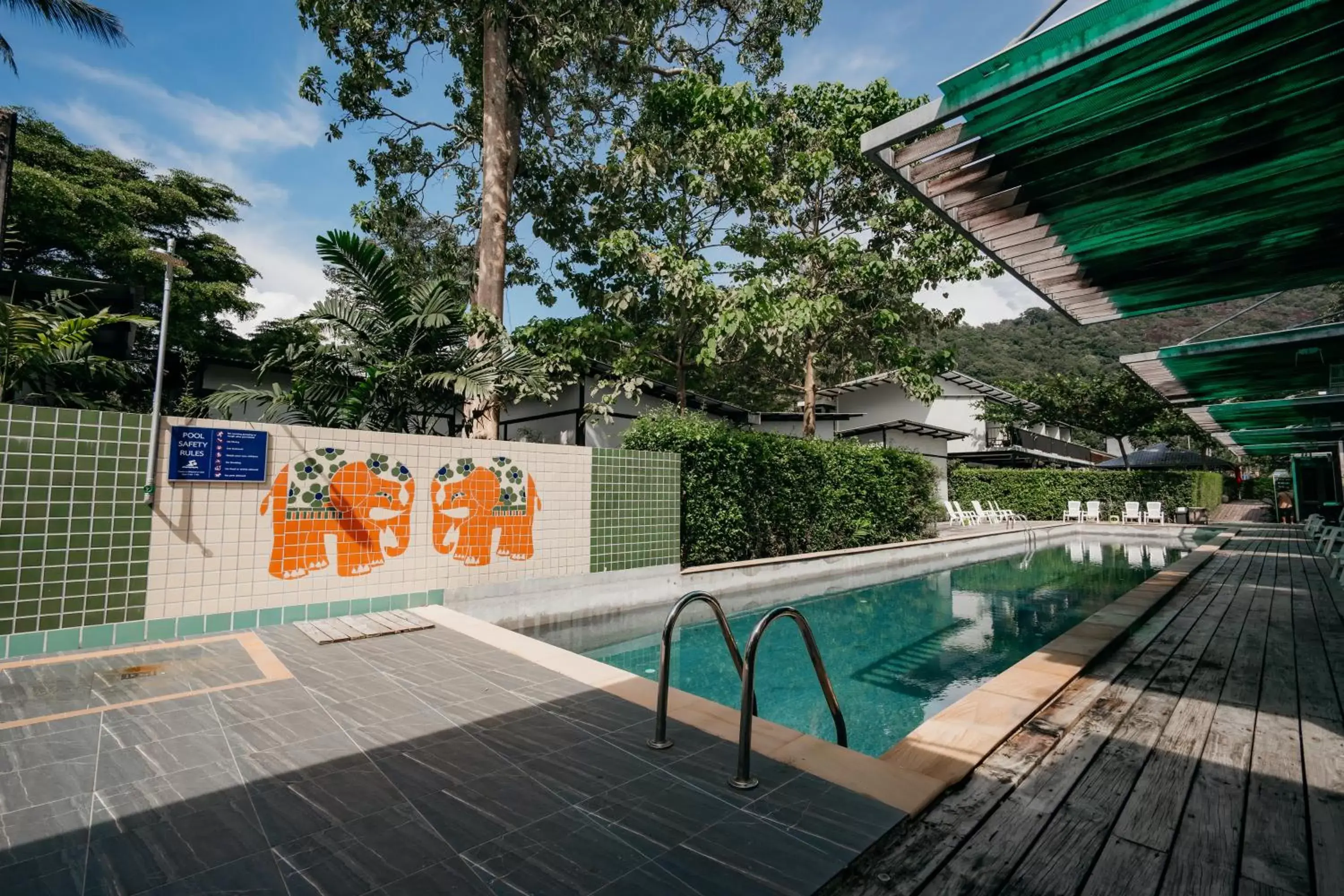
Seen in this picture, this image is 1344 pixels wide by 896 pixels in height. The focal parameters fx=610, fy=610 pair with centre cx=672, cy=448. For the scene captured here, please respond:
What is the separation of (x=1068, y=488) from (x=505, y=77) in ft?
86.2

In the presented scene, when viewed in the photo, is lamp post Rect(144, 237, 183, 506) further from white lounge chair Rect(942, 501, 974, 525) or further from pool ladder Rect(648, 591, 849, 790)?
white lounge chair Rect(942, 501, 974, 525)

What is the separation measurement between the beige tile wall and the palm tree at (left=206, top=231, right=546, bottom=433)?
1309 millimetres

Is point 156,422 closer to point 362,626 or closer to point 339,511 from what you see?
point 339,511

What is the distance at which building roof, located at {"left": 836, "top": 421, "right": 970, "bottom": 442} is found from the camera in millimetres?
24141

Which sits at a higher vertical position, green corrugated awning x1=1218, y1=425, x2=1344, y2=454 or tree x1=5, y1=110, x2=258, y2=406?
tree x1=5, y1=110, x2=258, y2=406

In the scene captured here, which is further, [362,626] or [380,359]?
[380,359]

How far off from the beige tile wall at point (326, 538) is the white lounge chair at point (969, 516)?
18.1m

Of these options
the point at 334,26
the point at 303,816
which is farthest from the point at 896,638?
the point at 334,26

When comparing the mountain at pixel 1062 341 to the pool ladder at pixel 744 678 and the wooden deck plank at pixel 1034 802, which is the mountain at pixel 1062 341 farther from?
the pool ladder at pixel 744 678

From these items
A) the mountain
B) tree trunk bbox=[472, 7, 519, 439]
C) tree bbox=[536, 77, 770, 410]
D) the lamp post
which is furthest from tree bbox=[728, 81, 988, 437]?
the mountain

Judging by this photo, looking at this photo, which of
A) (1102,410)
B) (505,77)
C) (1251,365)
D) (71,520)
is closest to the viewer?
(71,520)

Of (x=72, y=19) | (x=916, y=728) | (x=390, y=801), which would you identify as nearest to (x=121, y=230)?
(x=72, y=19)

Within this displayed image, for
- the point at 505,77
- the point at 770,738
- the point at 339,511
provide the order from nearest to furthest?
1. the point at 770,738
2. the point at 339,511
3. the point at 505,77

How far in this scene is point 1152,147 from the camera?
3467 mm
